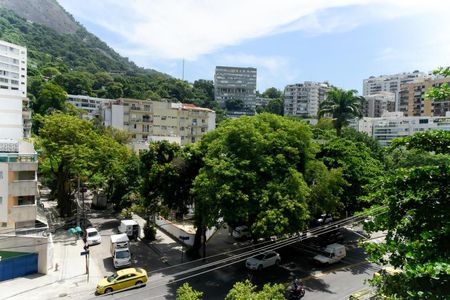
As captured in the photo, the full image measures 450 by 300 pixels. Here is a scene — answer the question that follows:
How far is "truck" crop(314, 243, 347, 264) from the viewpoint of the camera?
22125mm

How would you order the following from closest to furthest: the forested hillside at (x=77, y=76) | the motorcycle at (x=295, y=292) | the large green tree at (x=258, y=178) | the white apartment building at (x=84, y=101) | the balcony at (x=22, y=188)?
the motorcycle at (x=295, y=292), the large green tree at (x=258, y=178), the balcony at (x=22, y=188), the white apartment building at (x=84, y=101), the forested hillside at (x=77, y=76)

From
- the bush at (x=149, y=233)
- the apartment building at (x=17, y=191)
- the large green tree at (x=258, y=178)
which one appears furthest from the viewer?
the bush at (x=149, y=233)

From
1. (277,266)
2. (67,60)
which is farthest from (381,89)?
(277,266)

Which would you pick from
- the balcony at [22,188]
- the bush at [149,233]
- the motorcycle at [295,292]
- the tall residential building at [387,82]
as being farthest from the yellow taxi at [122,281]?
the tall residential building at [387,82]

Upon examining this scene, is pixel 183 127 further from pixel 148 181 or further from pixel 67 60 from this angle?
pixel 67 60

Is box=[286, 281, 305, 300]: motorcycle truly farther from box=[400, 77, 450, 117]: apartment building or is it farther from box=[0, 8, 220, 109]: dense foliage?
box=[400, 77, 450, 117]: apartment building

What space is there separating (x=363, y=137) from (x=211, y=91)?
102828 mm

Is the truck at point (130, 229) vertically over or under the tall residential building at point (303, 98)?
under

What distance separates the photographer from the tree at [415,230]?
18.6 feet

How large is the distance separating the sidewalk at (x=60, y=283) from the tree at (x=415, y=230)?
16.2 meters

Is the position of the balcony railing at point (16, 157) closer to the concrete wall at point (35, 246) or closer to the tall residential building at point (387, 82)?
the concrete wall at point (35, 246)

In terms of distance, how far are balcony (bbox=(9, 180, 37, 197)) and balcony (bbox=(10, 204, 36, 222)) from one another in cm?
80

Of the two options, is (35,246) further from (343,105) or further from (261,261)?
(343,105)

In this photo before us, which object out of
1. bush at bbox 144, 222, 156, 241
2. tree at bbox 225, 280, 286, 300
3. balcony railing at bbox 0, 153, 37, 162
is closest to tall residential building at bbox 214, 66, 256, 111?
bush at bbox 144, 222, 156, 241
